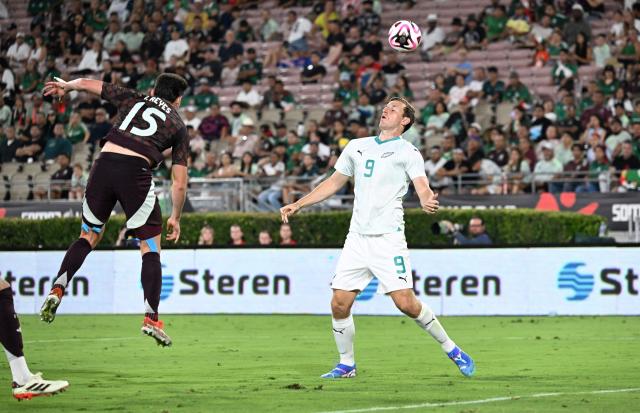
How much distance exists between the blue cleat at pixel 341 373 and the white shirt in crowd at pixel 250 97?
1949 centimetres

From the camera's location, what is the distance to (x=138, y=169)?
1101 centimetres

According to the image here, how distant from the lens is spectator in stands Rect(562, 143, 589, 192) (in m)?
23.5

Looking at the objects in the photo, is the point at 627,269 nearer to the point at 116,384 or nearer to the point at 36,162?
the point at 116,384

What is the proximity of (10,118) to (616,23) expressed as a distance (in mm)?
15062

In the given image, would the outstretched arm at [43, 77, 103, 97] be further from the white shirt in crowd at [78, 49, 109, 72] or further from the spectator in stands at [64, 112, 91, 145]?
the white shirt in crowd at [78, 49, 109, 72]

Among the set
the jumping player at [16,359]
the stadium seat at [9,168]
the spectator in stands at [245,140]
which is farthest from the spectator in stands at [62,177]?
the jumping player at [16,359]

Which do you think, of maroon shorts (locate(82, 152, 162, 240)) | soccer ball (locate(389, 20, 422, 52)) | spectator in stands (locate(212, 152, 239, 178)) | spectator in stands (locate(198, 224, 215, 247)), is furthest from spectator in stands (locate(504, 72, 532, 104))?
maroon shorts (locate(82, 152, 162, 240))

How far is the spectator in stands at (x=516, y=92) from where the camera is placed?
26969mm

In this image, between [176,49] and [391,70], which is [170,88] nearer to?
[391,70]

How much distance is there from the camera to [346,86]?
94.9ft

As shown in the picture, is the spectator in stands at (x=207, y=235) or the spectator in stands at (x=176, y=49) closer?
the spectator in stands at (x=207, y=235)

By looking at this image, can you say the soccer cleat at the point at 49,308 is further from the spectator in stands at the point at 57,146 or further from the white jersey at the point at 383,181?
the spectator in stands at the point at 57,146

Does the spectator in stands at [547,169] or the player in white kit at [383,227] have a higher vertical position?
the player in white kit at [383,227]

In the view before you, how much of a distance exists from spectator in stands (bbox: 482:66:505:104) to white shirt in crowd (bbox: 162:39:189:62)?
8.59m
